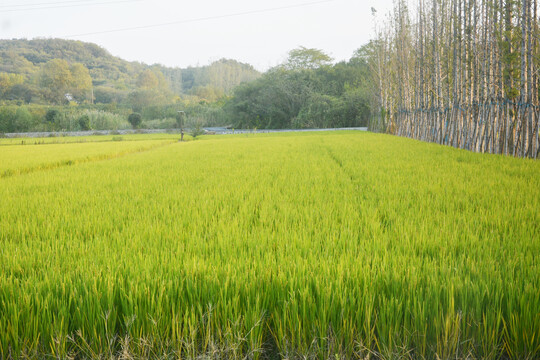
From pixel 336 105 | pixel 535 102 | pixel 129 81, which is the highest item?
pixel 129 81

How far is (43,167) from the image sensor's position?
7.74 meters

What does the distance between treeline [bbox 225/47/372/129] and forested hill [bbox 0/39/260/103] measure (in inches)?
1096

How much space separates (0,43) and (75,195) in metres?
92.5

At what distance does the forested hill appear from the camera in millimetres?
55000

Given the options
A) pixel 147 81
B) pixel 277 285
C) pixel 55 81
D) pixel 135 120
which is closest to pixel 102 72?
pixel 147 81

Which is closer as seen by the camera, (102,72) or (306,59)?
(306,59)

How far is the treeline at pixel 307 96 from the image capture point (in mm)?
35844

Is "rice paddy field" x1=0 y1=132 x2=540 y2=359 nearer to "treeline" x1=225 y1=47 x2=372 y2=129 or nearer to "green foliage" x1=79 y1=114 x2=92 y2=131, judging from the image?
"treeline" x1=225 y1=47 x2=372 y2=129

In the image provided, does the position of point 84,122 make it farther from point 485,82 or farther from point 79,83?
point 485,82

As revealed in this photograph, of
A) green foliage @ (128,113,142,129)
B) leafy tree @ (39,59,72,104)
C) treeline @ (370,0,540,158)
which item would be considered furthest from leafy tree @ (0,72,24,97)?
treeline @ (370,0,540,158)

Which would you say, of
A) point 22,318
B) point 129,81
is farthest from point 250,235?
point 129,81

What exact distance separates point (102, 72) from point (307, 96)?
56.0 metres

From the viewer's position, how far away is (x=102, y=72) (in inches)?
2963

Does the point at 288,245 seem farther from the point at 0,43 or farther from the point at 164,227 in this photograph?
the point at 0,43
